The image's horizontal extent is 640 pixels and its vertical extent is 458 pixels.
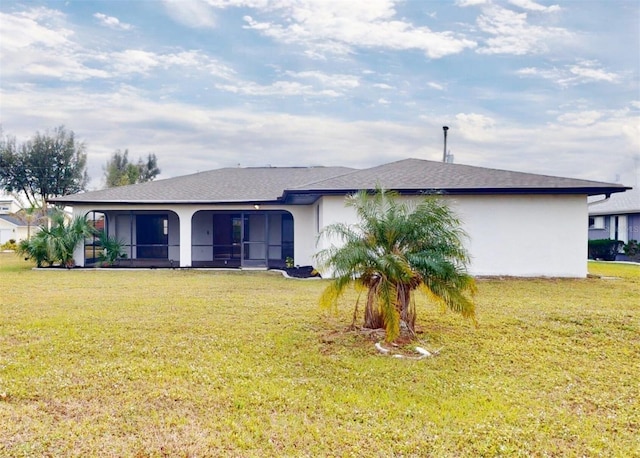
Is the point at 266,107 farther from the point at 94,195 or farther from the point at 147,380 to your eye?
the point at 147,380

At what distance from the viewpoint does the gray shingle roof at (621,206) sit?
81.7ft

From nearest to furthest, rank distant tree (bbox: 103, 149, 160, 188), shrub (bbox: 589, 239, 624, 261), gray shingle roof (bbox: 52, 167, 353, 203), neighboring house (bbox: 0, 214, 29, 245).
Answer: gray shingle roof (bbox: 52, 167, 353, 203) → shrub (bbox: 589, 239, 624, 261) → distant tree (bbox: 103, 149, 160, 188) → neighboring house (bbox: 0, 214, 29, 245)

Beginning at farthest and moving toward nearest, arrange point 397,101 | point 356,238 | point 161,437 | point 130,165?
1. point 130,165
2. point 397,101
3. point 356,238
4. point 161,437

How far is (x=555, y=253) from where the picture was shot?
536 inches

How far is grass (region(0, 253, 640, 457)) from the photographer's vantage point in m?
3.52

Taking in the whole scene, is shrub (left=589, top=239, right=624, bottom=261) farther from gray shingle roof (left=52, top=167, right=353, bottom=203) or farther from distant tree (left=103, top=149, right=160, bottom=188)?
distant tree (left=103, top=149, right=160, bottom=188)

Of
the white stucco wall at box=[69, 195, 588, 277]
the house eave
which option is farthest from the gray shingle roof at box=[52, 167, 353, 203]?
the white stucco wall at box=[69, 195, 588, 277]

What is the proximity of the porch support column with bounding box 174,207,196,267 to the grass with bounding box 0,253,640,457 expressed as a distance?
8569mm

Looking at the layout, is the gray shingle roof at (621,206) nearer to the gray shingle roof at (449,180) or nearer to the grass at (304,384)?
the gray shingle roof at (449,180)

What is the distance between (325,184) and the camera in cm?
1371

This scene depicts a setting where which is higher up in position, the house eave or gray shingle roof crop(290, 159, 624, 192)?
gray shingle roof crop(290, 159, 624, 192)

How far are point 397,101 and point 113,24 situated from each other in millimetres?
11097

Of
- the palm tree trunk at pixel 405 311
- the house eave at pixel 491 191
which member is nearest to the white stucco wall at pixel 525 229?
the house eave at pixel 491 191

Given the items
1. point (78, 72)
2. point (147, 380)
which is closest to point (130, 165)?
point (78, 72)
